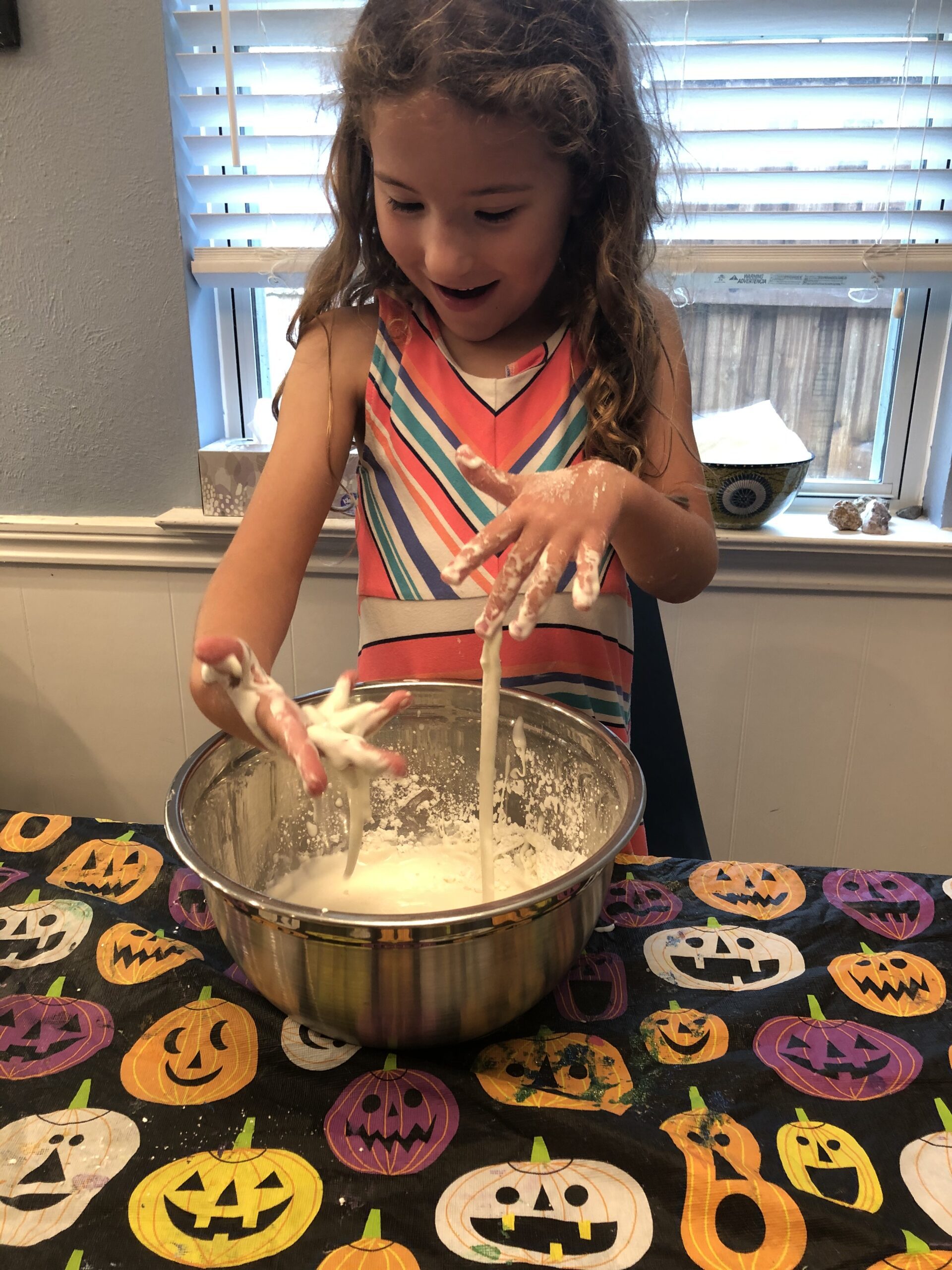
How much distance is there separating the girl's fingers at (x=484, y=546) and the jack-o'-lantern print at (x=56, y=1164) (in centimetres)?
41

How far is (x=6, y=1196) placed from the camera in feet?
1.66

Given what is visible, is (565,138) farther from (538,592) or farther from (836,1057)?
(836,1057)

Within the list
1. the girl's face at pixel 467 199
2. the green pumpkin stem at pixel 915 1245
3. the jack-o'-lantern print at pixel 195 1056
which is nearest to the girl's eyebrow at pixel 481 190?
the girl's face at pixel 467 199

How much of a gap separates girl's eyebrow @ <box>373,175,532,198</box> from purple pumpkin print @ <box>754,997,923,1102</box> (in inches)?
28.1

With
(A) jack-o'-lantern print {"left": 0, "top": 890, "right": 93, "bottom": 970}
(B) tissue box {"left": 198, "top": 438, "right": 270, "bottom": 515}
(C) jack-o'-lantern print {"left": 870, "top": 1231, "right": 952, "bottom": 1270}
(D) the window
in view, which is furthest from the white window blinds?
(C) jack-o'-lantern print {"left": 870, "top": 1231, "right": 952, "bottom": 1270}

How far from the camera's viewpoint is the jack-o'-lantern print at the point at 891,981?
2.15ft

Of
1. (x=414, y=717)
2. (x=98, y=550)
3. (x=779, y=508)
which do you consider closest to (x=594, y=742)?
(x=414, y=717)

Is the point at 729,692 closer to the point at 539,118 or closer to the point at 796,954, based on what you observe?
the point at 796,954

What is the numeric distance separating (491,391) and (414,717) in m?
0.39

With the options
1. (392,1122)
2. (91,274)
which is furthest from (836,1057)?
(91,274)

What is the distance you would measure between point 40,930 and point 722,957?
0.56m

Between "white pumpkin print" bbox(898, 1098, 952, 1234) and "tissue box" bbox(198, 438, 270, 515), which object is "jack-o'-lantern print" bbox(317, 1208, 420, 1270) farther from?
"tissue box" bbox(198, 438, 270, 515)

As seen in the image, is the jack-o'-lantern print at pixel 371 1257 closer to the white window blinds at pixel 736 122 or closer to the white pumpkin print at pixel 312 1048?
the white pumpkin print at pixel 312 1048

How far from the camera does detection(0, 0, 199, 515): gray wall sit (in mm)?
1309
